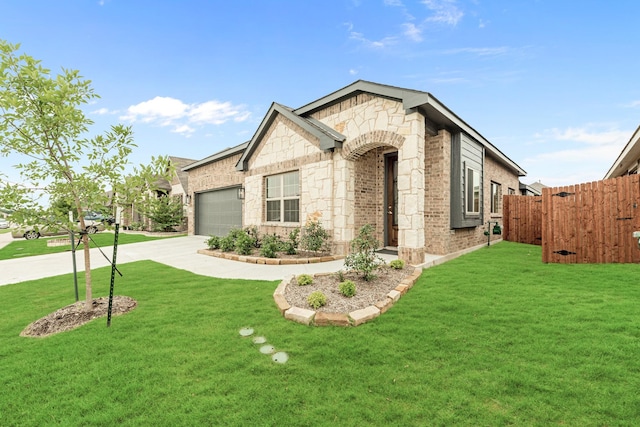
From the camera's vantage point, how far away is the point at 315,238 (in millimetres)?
8266

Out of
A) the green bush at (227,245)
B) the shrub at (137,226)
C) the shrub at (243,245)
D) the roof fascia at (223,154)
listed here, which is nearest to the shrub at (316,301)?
the shrub at (243,245)

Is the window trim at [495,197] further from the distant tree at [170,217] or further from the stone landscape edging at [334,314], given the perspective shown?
the distant tree at [170,217]

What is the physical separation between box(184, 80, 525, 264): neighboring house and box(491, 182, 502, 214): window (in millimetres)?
2715

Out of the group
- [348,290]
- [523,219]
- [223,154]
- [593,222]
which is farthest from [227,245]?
[523,219]

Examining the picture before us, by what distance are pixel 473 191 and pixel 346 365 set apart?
28.4 feet

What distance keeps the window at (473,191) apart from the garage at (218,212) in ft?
32.6

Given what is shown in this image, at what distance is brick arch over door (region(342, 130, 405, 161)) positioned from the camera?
23.7 ft

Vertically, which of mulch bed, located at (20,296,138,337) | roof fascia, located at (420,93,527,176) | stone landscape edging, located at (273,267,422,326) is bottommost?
mulch bed, located at (20,296,138,337)

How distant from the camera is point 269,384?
2.40 meters

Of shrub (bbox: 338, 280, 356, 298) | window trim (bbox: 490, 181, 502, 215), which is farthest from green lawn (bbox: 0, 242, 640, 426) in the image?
window trim (bbox: 490, 181, 502, 215)

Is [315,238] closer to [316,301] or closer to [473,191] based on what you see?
[316,301]

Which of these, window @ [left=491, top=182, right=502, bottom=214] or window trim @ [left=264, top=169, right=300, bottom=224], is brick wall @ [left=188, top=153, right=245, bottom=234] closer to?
window trim @ [left=264, top=169, right=300, bottom=224]

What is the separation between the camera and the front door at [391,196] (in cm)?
898

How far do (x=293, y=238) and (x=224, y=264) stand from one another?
223 centimetres
